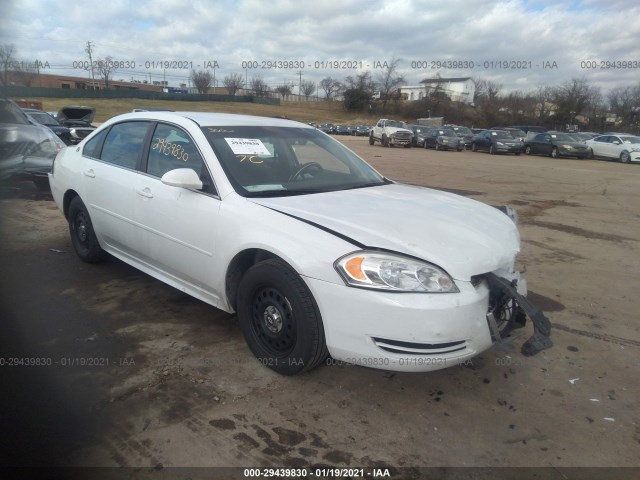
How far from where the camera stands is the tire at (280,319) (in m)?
2.80

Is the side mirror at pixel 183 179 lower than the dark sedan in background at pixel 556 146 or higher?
higher

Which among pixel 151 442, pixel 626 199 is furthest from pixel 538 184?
pixel 151 442

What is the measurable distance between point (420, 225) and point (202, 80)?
68498 mm

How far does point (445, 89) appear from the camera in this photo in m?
83.6

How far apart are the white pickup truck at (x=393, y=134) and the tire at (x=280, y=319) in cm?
2916

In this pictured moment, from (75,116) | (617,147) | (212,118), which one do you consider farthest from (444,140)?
(212,118)

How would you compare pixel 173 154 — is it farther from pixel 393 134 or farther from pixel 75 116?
pixel 393 134

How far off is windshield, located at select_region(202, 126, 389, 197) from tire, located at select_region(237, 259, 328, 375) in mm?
653

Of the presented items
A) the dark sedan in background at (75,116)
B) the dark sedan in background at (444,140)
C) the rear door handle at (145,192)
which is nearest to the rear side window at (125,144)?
the rear door handle at (145,192)

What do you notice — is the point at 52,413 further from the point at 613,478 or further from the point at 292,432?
the point at 613,478

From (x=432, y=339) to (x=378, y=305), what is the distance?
33cm

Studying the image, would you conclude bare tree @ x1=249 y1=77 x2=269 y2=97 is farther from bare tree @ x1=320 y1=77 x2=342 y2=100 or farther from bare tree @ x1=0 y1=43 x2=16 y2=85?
bare tree @ x1=0 y1=43 x2=16 y2=85

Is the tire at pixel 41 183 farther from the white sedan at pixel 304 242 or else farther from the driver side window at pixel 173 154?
the driver side window at pixel 173 154

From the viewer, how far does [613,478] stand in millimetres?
2334
